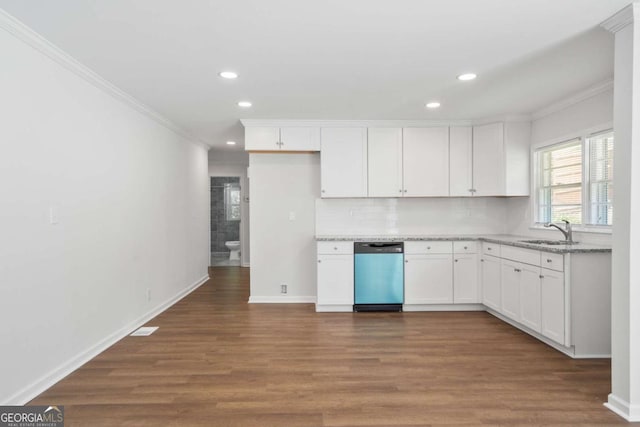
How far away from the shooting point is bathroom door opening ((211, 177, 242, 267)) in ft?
31.3

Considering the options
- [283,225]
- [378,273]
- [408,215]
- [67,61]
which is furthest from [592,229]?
[67,61]

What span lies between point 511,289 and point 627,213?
5.91 feet

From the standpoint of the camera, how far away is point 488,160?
14.9 feet

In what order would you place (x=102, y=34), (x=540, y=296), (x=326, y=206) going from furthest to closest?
(x=326, y=206) < (x=540, y=296) < (x=102, y=34)

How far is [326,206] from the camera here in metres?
4.95

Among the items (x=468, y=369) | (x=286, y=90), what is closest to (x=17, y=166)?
(x=286, y=90)

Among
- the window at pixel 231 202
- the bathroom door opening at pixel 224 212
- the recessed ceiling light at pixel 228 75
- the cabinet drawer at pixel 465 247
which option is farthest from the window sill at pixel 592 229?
the window at pixel 231 202

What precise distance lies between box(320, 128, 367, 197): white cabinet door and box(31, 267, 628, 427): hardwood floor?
72.4 inches

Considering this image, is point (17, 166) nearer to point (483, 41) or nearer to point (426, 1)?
point (426, 1)

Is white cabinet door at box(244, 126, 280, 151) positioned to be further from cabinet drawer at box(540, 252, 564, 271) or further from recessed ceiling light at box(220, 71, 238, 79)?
cabinet drawer at box(540, 252, 564, 271)

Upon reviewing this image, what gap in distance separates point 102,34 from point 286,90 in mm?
1541

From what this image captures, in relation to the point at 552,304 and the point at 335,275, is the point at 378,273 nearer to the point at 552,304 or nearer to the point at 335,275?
the point at 335,275

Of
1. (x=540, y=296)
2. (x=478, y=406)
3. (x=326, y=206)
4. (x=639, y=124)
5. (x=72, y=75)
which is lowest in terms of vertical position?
(x=478, y=406)

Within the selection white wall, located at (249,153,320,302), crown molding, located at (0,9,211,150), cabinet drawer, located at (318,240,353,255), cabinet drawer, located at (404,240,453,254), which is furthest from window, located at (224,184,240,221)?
cabinet drawer, located at (404,240,453,254)
